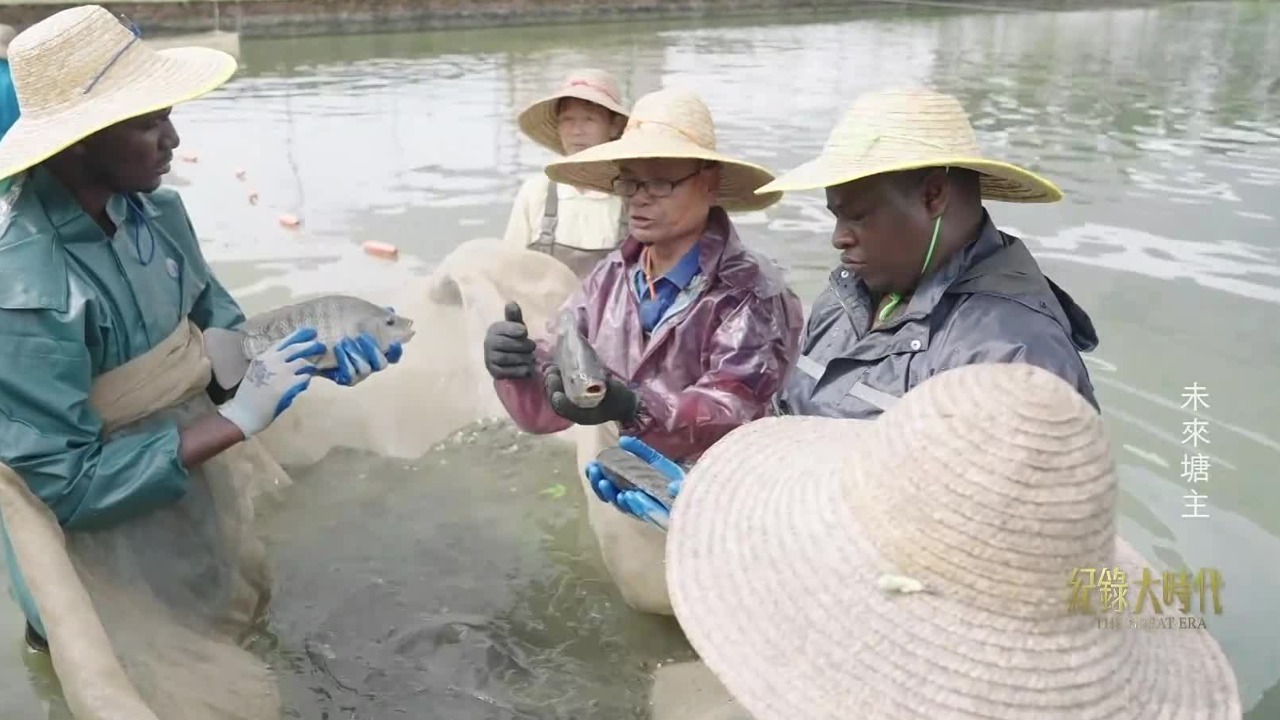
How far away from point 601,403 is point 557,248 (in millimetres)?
2571

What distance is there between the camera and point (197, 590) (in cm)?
304

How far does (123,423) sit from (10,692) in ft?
3.19

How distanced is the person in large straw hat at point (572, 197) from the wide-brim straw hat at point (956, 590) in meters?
3.24

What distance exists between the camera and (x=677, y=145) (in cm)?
291

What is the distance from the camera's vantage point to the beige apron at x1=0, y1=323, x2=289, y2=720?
2.50m

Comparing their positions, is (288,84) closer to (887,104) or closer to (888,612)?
(887,104)

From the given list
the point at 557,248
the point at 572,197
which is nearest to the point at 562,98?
the point at 572,197

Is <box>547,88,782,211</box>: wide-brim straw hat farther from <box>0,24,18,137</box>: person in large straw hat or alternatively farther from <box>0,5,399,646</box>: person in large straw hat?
<box>0,24,18,137</box>: person in large straw hat

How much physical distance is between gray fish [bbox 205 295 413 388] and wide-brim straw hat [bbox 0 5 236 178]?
66 cm

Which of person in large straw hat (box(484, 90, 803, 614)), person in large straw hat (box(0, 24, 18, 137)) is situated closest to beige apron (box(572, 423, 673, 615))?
person in large straw hat (box(484, 90, 803, 614))

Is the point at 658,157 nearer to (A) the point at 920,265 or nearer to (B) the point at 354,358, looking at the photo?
(A) the point at 920,265

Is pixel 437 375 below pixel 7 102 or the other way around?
below

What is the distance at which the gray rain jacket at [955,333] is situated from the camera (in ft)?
7.41

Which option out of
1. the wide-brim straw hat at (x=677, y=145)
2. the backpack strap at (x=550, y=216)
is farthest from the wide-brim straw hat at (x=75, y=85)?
the backpack strap at (x=550, y=216)
